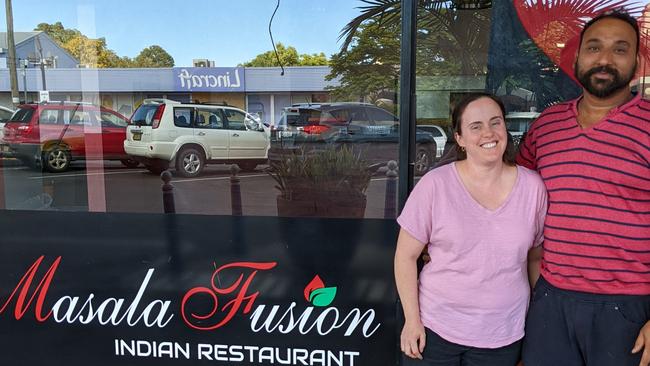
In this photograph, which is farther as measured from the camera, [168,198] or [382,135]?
[168,198]

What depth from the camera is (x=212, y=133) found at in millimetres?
4059

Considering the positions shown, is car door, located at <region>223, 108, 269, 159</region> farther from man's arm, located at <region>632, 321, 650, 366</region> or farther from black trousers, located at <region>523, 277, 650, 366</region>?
man's arm, located at <region>632, 321, 650, 366</region>

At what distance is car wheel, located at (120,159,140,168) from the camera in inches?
165

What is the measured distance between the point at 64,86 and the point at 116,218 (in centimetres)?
281

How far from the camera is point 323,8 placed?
159 inches

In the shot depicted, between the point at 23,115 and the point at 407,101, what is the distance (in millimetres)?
3018

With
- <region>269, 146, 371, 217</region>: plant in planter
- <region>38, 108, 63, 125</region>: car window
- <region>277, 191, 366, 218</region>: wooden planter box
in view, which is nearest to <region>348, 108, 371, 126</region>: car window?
<region>269, 146, 371, 217</region>: plant in planter

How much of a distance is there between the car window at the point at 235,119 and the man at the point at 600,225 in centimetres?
259

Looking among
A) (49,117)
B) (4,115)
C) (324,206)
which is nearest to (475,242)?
(324,206)

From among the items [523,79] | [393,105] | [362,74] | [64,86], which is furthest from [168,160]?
[523,79]

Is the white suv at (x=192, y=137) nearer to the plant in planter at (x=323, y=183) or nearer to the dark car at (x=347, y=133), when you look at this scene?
the dark car at (x=347, y=133)

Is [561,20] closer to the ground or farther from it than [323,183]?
farther from it

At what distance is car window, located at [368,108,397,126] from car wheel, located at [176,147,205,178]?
5.25ft

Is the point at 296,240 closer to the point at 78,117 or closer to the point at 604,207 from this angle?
the point at 604,207
